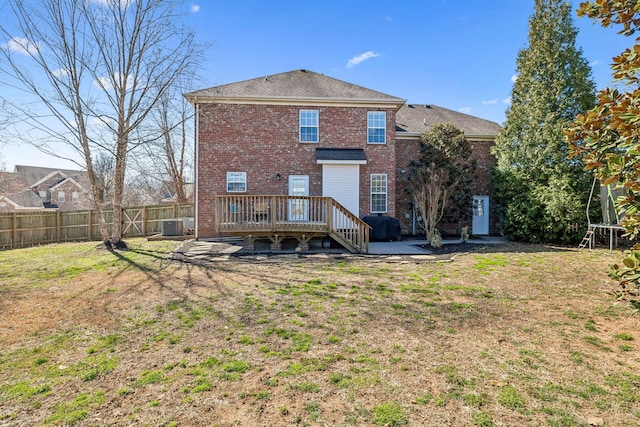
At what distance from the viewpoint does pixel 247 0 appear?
11.2 metres

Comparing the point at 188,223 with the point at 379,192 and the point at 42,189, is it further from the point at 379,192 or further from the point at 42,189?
the point at 42,189

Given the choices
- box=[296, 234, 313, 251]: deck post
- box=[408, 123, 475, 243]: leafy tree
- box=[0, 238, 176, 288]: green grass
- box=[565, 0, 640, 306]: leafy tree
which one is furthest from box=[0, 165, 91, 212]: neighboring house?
box=[565, 0, 640, 306]: leafy tree

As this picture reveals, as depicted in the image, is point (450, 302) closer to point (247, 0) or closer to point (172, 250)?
point (172, 250)

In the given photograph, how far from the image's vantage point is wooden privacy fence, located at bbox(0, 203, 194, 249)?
13461 millimetres

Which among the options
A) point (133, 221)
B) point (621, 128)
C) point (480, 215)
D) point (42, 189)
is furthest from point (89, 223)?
point (42, 189)

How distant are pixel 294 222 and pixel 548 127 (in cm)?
1100

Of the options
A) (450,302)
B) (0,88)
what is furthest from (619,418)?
(0,88)

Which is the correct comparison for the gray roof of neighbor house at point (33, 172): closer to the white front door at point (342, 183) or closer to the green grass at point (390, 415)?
the white front door at point (342, 183)

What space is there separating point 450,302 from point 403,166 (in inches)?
450

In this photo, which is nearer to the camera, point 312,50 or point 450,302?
point 450,302

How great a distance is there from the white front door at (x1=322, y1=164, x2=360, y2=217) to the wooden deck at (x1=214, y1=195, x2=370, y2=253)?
2.64 m

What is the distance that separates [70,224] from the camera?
15.5m

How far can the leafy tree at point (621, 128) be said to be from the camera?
2352 millimetres

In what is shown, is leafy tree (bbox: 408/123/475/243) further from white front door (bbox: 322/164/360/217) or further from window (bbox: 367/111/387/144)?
white front door (bbox: 322/164/360/217)
